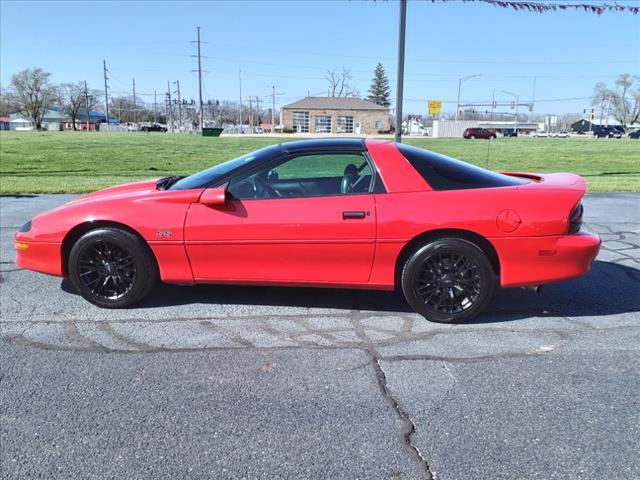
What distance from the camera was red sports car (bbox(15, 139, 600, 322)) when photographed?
3961 millimetres

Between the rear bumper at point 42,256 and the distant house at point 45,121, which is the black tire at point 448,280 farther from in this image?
the distant house at point 45,121

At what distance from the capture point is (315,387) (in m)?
3.07

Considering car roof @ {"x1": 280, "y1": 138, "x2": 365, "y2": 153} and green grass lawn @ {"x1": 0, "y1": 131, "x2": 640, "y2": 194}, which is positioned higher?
car roof @ {"x1": 280, "y1": 138, "x2": 365, "y2": 153}

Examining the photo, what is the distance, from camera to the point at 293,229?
403 centimetres

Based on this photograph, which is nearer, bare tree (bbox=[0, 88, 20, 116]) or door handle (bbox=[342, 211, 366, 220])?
door handle (bbox=[342, 211, 366, 220])

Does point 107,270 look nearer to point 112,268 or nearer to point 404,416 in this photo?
point 112,268

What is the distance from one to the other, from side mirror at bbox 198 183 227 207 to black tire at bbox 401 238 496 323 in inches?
57.7

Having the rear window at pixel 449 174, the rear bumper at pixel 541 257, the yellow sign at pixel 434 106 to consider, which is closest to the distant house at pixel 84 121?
the yellow sign at pixel 434 106

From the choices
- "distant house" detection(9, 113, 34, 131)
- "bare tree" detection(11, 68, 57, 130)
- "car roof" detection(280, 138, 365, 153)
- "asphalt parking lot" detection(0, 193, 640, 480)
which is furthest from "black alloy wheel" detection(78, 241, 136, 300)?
"distant house" detection(9, 113, 34, 131)

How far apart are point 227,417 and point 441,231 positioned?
2.10m

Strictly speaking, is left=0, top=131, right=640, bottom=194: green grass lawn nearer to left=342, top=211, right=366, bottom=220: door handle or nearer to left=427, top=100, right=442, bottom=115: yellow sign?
left=342, top=211, right=366, bottom=220: door handle

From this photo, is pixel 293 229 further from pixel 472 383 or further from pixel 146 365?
pixel 472 383

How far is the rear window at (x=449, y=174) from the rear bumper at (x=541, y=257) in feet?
1.63

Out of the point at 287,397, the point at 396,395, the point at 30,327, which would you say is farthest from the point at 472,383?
the point at 30,327
